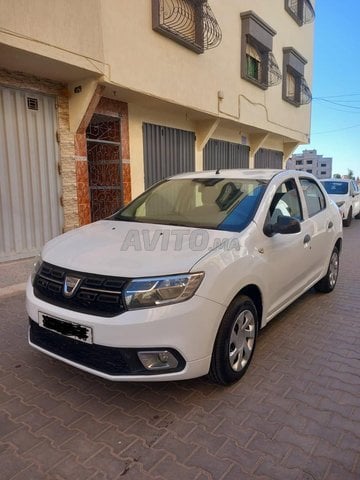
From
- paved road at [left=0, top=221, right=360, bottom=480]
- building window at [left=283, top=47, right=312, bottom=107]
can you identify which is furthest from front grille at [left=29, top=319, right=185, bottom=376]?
building window at [left=283, top=47, right=312, bottom=107]

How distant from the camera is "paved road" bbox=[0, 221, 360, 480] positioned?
6.70 ft

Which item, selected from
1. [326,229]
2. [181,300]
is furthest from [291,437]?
[326,229]

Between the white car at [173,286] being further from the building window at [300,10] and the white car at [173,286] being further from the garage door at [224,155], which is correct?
the building window at [300,10]

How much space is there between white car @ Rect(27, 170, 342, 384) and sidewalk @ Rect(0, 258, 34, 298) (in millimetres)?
2271

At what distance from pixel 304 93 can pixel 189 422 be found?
1573 centimetres

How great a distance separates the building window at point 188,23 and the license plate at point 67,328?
6.74 metres

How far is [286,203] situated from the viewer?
378 cm

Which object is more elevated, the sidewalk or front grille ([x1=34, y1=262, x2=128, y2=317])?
front grille ([x1=34, y1=262, x2=128, y2=317])

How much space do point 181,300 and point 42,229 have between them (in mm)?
5165

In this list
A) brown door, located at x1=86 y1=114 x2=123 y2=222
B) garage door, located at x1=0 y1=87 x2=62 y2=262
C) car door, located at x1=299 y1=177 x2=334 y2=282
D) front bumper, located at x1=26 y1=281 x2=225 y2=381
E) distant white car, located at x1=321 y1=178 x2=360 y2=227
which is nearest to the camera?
front bumper, located at x1=26 y1=281 x2=225 y2=381

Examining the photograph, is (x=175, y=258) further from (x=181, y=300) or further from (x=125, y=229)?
(x=125, y=229)

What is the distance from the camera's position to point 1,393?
2766 mm

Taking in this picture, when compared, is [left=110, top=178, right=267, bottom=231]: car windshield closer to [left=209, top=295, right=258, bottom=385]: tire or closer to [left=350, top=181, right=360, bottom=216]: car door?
[left=209, top=295, right=258, bottom=385]: tire

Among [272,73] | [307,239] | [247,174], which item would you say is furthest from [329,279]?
[272,73]
